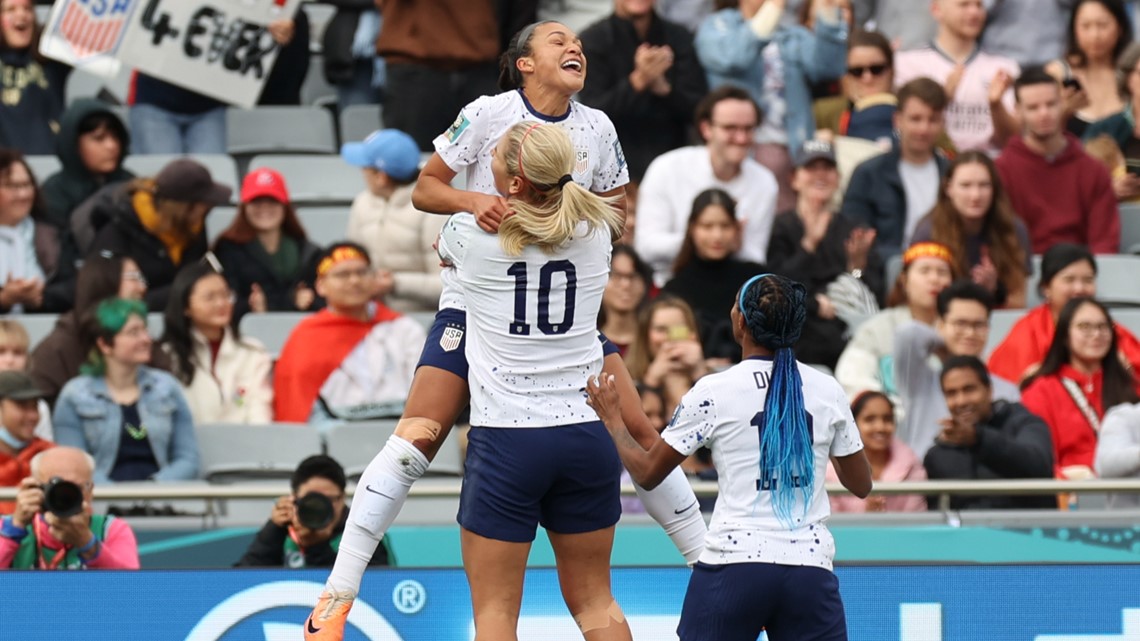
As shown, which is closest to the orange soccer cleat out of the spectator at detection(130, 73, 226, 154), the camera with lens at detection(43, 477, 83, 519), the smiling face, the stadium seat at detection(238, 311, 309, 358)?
A: the camera with lens at detection(43, 477, 83, 519)

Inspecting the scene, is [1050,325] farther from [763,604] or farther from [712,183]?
[763,604]

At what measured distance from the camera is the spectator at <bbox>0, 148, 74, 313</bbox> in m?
10.0

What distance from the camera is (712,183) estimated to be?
10148 mm

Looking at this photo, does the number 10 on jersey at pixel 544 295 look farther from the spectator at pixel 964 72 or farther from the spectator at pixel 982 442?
the spectator at pixel 964 72

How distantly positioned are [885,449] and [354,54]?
198 inches

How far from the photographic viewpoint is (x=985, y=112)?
11.3 m

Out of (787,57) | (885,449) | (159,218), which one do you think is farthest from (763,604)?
(787,57)

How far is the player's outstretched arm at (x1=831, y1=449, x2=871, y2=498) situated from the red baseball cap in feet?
16.6

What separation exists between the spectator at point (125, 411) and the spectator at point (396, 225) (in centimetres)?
145

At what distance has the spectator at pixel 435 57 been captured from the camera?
1089 centimetres

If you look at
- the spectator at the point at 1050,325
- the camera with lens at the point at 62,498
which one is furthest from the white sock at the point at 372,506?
the spectator at the point at 1050,325

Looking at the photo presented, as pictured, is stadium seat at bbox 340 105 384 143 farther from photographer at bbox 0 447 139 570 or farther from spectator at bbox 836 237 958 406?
photographer at bbox 0 447 139 570

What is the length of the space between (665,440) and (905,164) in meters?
5.36

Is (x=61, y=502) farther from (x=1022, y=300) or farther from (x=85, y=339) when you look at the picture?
(x=1022, y=300)
